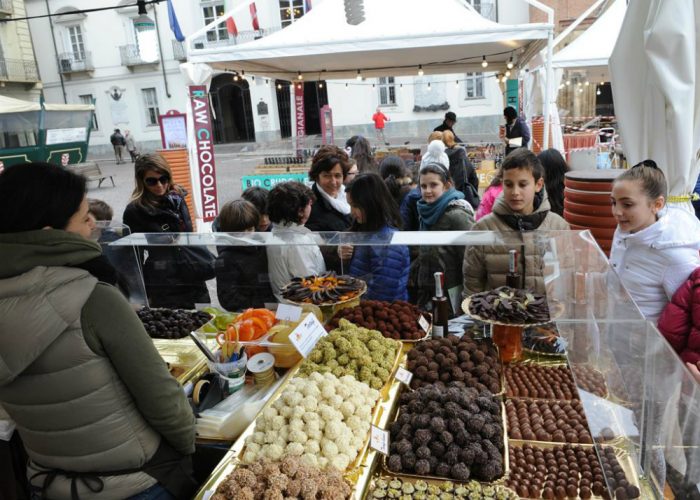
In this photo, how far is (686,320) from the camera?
2.19 meters

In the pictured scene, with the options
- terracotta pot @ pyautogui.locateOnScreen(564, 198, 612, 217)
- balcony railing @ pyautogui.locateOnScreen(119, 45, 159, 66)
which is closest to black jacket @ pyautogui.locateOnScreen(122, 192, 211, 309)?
terracotta pot @ pyautogui.locateOnScreen(564, 198, 612, 217)

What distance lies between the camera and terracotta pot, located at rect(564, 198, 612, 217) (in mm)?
3357

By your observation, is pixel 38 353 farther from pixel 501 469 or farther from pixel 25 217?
pixel 501 469

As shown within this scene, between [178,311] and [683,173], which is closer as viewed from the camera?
[683,173]

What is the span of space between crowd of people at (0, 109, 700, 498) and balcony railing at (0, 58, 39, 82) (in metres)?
27.7

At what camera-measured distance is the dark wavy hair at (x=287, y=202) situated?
328cm

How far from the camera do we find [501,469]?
1.74 m

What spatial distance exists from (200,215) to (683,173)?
5.43 metres

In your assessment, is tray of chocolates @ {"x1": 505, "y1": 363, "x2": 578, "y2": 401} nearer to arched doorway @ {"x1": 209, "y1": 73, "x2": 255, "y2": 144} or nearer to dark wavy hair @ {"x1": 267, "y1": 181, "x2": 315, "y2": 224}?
dark wavy hair @ {"x1": 267, "y1": 181, "x2": 315, "y2": 224}

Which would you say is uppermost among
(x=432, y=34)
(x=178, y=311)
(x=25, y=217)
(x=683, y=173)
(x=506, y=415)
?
(x=432, y=34)

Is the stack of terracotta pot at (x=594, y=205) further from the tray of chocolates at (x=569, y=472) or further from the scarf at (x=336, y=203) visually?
the tray of chocolates at (x=569, y=472)

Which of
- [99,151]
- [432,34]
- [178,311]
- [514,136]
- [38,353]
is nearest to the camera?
[38,353]

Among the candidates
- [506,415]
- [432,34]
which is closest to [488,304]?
[506,415]

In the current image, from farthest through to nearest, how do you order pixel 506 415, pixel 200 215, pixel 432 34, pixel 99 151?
pixel 99 151 → pixel 200 215 → pixel 432 34 → pixel 506 415
